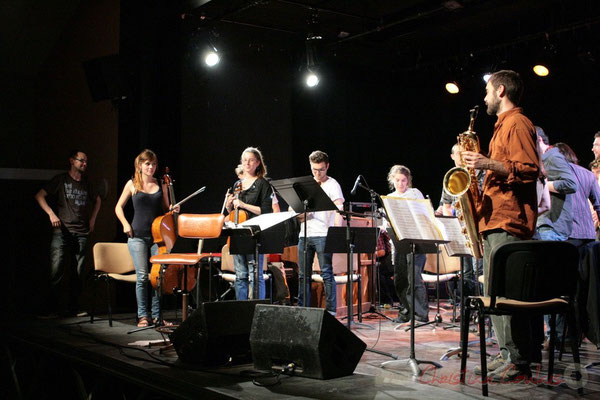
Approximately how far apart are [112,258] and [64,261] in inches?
35.1

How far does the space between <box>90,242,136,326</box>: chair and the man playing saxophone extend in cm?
384

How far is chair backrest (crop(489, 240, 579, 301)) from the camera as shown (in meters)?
3.02

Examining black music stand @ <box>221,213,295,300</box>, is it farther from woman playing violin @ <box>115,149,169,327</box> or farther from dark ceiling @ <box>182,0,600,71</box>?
dark ceiling @ <box>182,0,600,71</box>

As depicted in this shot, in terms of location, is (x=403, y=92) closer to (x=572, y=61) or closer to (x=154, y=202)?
(x=572, y=61)

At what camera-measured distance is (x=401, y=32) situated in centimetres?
1014

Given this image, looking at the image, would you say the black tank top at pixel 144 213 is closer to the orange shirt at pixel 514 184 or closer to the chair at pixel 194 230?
the chair at pixel 194 230

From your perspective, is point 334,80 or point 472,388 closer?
point 472,388

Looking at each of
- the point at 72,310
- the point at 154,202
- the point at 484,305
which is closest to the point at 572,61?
the point at 154,202

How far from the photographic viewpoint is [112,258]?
633cm

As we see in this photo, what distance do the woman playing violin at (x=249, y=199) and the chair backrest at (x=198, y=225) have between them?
0.19 m

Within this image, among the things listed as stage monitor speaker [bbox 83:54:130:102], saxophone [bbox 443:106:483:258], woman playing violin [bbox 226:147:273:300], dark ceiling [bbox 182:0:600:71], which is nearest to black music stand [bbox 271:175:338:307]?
saxophone [bbox 443:106:483:258]

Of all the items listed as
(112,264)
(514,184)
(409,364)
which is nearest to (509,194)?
(514,184)

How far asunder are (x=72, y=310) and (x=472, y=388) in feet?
16.7

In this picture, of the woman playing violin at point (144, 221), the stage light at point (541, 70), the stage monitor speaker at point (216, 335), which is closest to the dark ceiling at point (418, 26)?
the stage light at point (541, 70)
